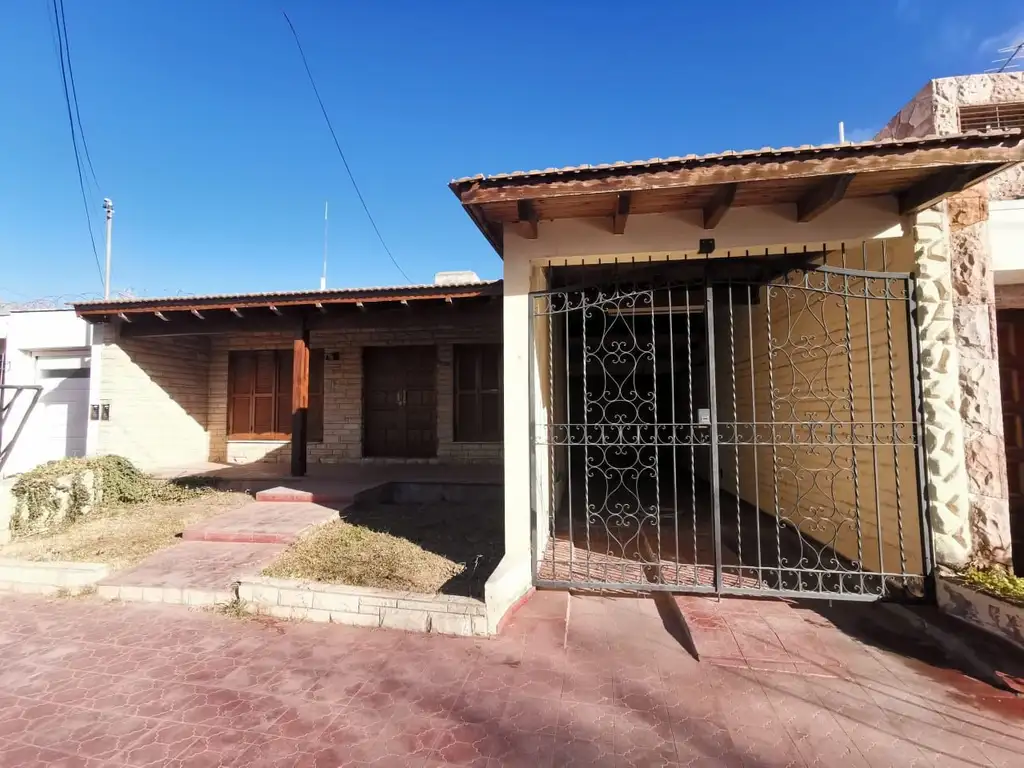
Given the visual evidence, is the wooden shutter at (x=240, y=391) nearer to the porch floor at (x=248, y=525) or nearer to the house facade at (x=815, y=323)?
the porch floor at (x=248, y=525)

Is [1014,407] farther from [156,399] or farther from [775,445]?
[156,399]

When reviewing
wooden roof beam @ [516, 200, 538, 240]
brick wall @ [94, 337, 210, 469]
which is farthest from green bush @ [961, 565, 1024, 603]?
brick wall @ [94, 337, 210, 469]

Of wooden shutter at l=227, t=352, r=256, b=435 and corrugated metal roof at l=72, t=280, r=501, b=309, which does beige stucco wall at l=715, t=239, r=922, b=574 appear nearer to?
corrugated metal roof at l=72, t=280, r=501, b=309

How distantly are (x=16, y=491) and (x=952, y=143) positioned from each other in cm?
950

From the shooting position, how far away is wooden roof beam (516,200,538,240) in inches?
142

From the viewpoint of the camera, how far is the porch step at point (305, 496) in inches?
253

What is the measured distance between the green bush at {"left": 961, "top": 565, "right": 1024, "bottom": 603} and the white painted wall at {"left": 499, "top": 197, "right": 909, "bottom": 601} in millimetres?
2425

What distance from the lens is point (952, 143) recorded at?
2.96m

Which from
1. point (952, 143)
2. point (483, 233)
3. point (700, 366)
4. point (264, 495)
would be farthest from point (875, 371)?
point (264, 495)

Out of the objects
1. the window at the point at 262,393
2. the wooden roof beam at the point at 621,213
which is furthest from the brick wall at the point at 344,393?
the wooden roof beam at the point at 621,213

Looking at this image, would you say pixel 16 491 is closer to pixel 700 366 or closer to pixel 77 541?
pixel 77 541

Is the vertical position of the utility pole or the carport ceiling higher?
the utility pole

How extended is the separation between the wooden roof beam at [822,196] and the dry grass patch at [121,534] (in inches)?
258

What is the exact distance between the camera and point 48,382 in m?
9.09
